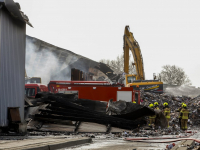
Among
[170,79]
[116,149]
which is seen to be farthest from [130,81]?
[170,79]

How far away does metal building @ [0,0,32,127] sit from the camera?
1012cm

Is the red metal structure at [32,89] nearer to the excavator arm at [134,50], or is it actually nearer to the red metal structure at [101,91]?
the red metal structure at [101,91]

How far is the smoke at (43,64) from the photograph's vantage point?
46875 mm

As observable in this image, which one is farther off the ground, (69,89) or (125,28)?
(125,28)

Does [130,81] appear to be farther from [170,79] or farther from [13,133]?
[170,79]

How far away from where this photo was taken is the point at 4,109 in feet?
33.4

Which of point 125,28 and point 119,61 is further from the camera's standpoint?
point 119,61

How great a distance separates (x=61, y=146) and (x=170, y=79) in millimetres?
64141

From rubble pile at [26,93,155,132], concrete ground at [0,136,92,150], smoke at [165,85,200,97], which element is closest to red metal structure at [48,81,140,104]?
rubble pile at [26,93,155,132]

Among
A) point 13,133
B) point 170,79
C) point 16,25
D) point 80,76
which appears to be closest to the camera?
point 13,133

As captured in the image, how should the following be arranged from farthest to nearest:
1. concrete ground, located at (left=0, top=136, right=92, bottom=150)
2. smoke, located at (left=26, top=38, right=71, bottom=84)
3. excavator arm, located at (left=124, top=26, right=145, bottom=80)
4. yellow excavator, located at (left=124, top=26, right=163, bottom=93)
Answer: smoke, located at (left=26, top=38, right=71, bottom=84)
excavator arm, located at (left=124, top=26, right=145, bottom=80)
yellow excavator, located at (left=124, top=26, right=163, bottom=93)
concrete ground, located at (left=0, top=136, right=92, bottom=150)

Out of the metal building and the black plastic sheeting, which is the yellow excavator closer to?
the black plastic sheeting

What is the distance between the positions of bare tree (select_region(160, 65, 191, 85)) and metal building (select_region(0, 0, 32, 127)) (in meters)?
60.4

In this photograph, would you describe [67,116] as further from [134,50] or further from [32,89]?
[134,50]
